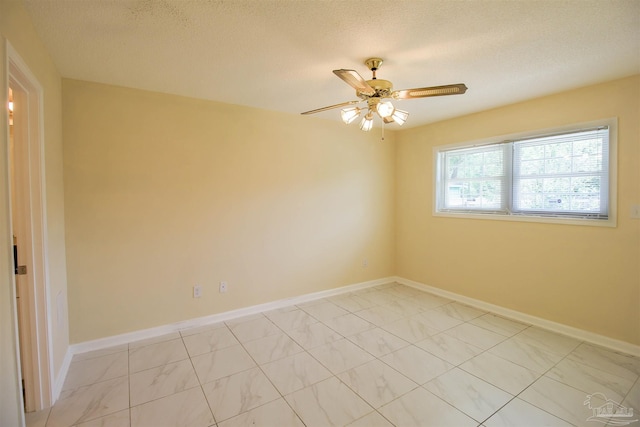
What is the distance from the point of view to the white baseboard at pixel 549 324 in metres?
2.59

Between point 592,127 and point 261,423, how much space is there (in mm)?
3713

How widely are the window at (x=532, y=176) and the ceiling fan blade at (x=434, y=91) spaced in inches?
71.9

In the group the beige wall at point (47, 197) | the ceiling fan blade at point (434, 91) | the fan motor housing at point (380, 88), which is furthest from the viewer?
the fan motor housing at point (380, 88)

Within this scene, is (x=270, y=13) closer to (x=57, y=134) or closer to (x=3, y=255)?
(x=3, y=255)

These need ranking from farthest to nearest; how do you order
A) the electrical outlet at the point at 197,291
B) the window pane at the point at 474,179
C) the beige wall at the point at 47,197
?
the window pane at the point at 474,179
the electrical outlet at the point at 197,291
the beige wall at the point at 47,197

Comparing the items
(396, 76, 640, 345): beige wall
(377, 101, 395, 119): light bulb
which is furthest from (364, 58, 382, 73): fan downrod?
(396, 76, 640, 345): beige wall

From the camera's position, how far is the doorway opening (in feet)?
5.79

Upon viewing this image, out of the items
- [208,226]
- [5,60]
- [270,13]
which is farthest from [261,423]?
[270,13]

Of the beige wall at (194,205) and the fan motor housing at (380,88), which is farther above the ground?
the fan motor housing at (380,88)

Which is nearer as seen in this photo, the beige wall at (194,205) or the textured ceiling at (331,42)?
the textured ceiling at (331,42)

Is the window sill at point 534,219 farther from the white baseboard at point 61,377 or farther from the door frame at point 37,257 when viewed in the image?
the white baseboard at point 61,377

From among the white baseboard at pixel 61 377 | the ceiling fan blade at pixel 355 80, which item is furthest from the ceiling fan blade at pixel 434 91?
the white baseboard at pixel 61 377

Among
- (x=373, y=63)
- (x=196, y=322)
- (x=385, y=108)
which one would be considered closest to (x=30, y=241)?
(x=196, y=322)

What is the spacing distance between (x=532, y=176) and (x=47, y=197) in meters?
4.39
